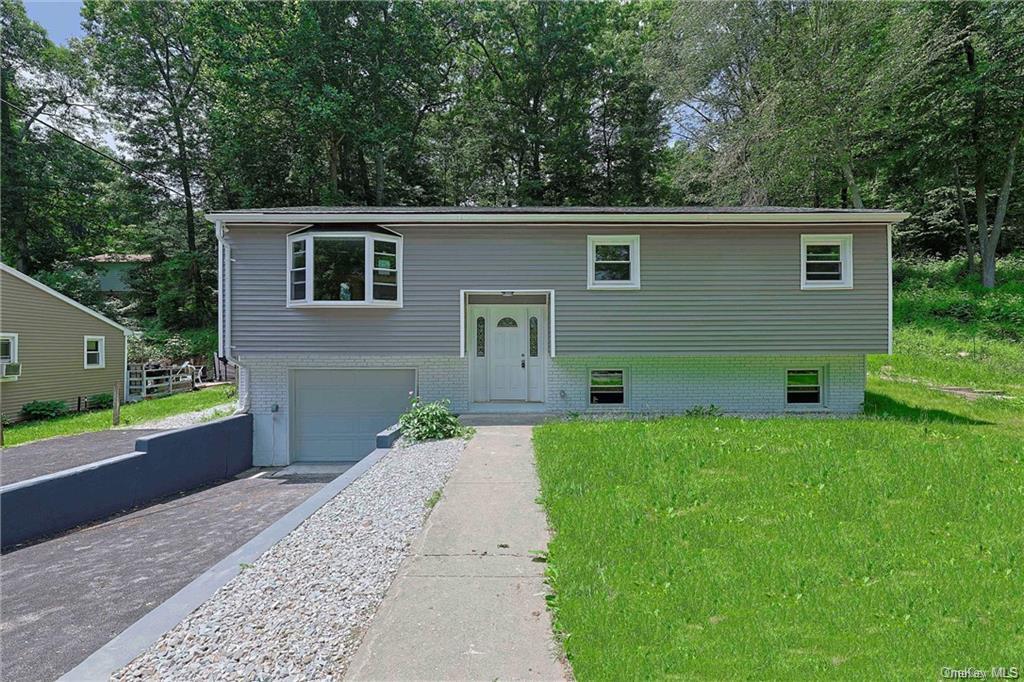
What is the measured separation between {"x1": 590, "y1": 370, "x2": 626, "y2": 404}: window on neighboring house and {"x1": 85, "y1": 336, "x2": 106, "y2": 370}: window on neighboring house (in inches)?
682

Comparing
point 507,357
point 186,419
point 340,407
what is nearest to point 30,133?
point 186,419

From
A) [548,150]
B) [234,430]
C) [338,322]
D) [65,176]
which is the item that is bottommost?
[234,430]

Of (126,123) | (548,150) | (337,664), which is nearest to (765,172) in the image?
(548,150)

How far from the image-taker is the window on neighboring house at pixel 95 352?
16.3 metres

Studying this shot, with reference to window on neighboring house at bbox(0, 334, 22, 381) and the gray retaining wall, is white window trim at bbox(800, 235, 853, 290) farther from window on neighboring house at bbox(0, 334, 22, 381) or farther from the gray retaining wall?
window on neighboring house at bbox(0, 334, 22, 381)

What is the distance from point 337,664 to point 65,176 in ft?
103

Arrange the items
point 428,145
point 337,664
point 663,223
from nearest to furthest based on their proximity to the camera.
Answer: point 337,664
point 663,223
point 428,145

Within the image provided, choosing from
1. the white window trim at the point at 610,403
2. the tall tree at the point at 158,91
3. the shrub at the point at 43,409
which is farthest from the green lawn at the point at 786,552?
the tall tree at the point at 158,91

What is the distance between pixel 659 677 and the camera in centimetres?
239

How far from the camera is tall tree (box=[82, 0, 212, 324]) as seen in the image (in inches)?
910

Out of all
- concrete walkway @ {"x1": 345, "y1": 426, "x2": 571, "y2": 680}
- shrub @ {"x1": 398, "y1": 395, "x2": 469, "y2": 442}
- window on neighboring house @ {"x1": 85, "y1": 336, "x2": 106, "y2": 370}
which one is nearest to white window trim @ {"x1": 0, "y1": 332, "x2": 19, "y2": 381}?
window on neighboring house @ {"x1": 85, "y1": 336, "x2": 106, "y2": 370}

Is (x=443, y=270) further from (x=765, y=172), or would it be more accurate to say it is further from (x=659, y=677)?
(x=765, y=172)

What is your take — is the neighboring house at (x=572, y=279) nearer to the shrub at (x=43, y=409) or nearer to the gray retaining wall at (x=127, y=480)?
the gray retaining wall at (x=127, y=480)

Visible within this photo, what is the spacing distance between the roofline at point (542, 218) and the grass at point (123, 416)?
757cm
